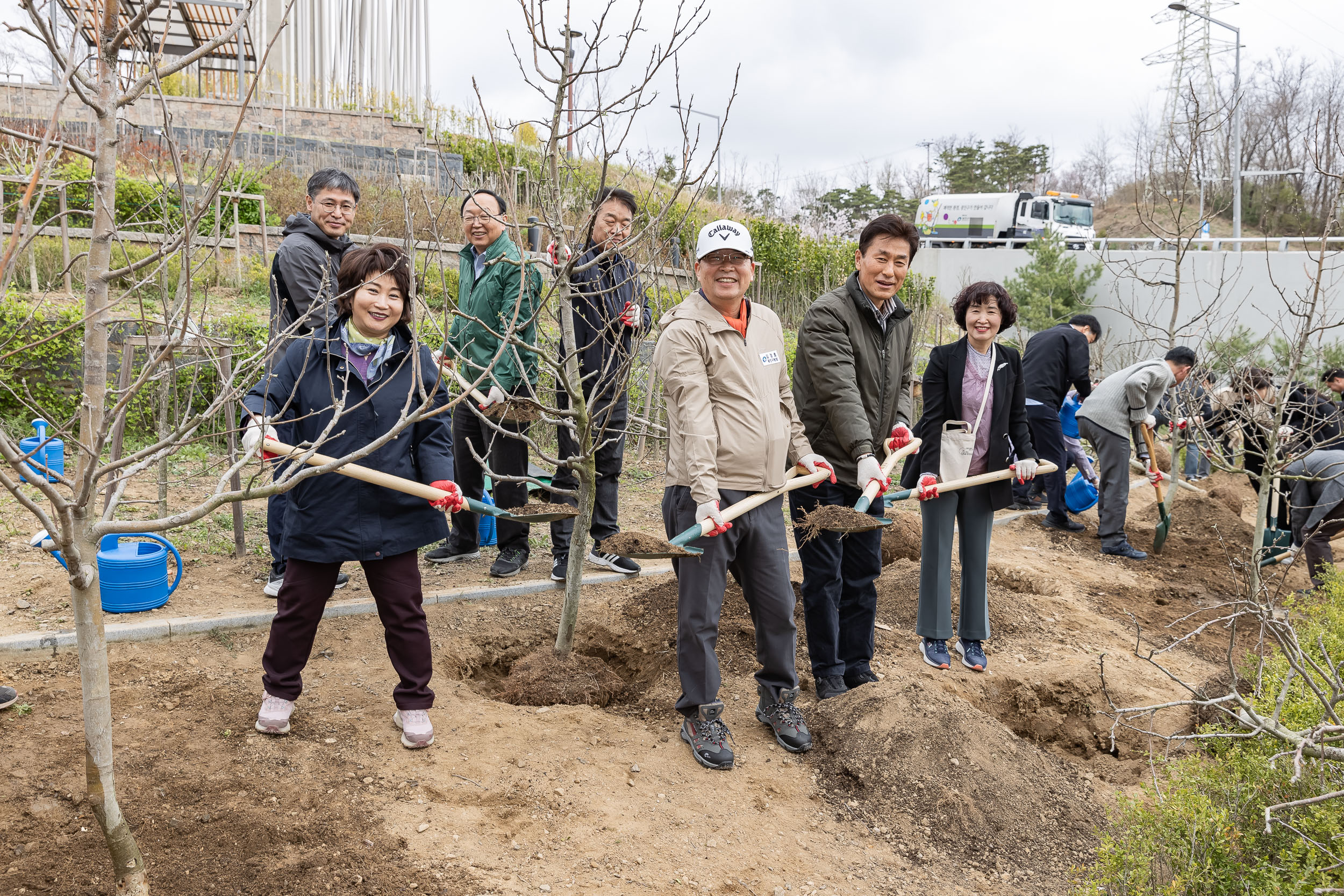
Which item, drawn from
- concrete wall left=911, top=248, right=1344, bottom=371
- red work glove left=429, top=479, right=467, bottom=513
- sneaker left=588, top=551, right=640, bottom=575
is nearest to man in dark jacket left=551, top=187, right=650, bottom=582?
sneaker left=588, top=551, right=640, bottom=575

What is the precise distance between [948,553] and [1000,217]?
25.5m

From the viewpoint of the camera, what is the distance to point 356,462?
3.15m

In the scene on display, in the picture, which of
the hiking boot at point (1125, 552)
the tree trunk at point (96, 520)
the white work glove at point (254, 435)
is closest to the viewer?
the tree trunk at point (96, 520)

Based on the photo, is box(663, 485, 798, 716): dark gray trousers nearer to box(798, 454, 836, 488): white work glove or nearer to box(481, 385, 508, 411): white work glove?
box(798, 454, 836, 488): white work glove

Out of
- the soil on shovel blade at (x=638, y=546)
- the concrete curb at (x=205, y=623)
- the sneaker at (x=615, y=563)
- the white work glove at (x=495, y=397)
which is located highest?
the white work glove at (x=495, y=397)

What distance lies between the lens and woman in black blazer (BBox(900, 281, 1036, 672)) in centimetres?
428

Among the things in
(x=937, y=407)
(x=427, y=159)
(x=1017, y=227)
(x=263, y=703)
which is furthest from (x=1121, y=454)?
(x=1017, y=227)

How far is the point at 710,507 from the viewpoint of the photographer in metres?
3.06

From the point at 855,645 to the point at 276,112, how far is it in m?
13.8

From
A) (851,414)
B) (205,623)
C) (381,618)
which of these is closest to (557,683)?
(381,618)

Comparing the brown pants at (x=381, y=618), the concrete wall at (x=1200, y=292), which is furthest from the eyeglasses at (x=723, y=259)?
the concrete wall at (x=1200, y=292)

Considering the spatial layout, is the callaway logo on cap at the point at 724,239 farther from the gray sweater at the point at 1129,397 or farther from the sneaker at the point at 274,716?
the gray sweater at the point at 1129,397

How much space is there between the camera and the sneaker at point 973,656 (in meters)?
4.48

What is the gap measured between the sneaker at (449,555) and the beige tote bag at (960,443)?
2634 mm
